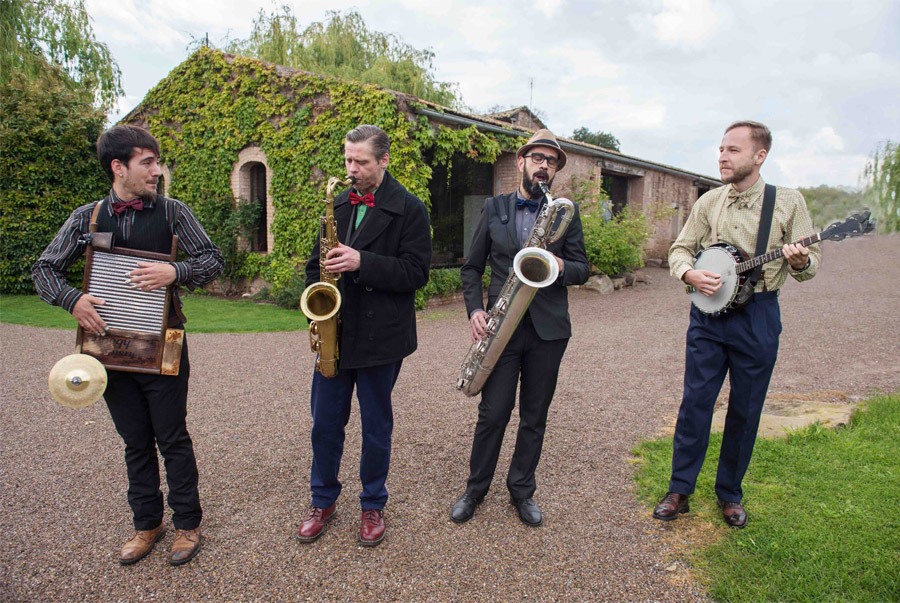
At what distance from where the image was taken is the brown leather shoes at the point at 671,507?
11.1 ft

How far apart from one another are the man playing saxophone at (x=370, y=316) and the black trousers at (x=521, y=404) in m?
0.55

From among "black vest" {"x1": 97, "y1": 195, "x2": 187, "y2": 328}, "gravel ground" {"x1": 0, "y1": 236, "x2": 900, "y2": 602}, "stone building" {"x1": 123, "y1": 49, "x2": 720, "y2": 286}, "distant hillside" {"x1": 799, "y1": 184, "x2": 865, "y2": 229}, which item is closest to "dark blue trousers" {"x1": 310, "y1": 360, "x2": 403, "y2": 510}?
"gravel ground" {"x1": 0, "y1": 236, "x2": 900, "y2": 602}

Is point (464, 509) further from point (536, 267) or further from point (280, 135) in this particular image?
point (280, 135)

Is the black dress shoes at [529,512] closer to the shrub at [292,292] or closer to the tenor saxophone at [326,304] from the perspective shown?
the tenor saxophone at [326,304]

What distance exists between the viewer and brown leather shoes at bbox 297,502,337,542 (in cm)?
316

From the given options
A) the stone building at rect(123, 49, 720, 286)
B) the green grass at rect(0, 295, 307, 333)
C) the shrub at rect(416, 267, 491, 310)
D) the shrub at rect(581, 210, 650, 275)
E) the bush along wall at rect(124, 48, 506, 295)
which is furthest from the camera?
the shrub at rect(581, 210, 650, 275)

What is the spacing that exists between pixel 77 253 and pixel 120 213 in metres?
0.30

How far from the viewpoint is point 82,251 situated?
293cm

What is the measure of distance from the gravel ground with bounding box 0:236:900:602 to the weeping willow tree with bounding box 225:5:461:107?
1466 centimetres

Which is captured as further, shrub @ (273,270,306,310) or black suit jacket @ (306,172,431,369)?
shrub @ (273,270,306,310)

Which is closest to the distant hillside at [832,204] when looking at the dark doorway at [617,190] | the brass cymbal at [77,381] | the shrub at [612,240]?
the brass cymbal at [77,381]

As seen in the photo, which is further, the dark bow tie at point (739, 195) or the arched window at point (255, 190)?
the arched window at point (255, 190)

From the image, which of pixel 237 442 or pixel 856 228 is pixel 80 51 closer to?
pixel 237 442

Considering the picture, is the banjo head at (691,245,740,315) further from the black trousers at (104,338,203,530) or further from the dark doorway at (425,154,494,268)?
the dark doorway at (425,154,494,268)
